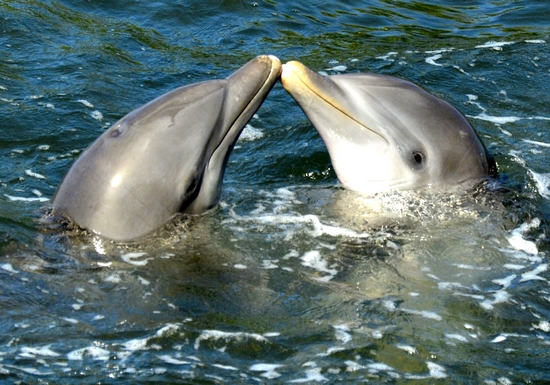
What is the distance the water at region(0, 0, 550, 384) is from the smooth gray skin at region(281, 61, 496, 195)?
24 centimetres

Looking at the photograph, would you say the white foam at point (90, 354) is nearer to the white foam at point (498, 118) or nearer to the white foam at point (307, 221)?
the white foam at point (307, 221)

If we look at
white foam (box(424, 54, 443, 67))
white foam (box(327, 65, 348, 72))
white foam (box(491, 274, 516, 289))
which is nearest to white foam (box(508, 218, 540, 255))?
white foam (box(491, 274, 516, 289))

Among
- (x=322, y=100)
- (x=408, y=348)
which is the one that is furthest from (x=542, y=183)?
(x=408, y=348)

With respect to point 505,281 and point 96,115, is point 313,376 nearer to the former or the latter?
point 505,281

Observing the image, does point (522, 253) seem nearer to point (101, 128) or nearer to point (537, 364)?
point (537, 364)

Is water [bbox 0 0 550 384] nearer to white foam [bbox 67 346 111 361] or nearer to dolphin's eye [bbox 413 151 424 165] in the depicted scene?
white foam [bbox 67 346 111 361]

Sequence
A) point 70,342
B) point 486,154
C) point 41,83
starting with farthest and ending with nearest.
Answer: point 41,83
point 486,154
point 70,342

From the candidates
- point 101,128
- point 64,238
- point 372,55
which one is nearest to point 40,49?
point 101,128

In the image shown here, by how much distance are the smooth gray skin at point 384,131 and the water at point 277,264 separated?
0.77ft

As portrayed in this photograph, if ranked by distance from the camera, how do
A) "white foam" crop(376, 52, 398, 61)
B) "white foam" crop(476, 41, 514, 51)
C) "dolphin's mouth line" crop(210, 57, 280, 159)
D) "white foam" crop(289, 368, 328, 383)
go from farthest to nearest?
"white foam" crop(476, 41, 514, 51)
"white foam" crop(376, 52, 398, 61)
"dolphin's mouth line" crop(210, 57, 280, 159)
"white foam" crop(289, 368, 328, 383)

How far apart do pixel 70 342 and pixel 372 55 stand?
32.3ft

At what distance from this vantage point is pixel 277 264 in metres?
7.78

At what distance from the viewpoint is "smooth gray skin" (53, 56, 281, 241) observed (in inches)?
296

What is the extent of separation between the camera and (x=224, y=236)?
8148 millimetres
